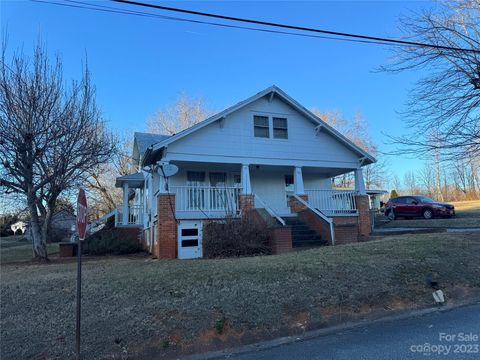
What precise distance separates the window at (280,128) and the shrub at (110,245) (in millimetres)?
8581

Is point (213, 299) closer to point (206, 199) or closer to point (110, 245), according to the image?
point (206, 199)

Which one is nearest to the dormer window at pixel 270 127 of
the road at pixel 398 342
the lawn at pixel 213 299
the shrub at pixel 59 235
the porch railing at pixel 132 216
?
the lawn at pixel 213 299

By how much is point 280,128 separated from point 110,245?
953cm

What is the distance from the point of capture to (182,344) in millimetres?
5527

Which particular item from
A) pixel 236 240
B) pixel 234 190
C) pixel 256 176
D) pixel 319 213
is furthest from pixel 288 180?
pixel 236 240

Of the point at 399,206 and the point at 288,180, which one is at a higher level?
the point at 288,180

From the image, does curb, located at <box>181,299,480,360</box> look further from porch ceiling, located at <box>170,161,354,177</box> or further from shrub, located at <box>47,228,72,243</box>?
shrub, located at <box>47,228,72,243</box>

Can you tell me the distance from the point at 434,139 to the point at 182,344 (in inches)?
374

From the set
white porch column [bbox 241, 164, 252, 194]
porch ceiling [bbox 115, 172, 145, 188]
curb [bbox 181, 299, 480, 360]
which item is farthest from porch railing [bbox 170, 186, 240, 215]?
curb [bbox 181, 299, 480, 360]

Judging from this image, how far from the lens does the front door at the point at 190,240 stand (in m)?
13.6

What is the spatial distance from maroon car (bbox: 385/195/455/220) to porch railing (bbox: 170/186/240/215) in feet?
47.6

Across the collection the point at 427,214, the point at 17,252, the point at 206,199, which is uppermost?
the point at 206,199

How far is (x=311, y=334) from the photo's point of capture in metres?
5.89

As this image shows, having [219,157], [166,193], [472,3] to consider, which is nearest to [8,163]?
[166,193]
